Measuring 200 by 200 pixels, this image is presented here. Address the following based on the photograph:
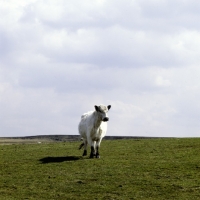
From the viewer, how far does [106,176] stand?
20.0m

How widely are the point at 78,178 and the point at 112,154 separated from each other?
7679 mm

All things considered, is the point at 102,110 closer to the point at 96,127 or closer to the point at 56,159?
the point at 96,127

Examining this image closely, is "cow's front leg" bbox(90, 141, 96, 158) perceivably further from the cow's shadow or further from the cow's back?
the cow's back

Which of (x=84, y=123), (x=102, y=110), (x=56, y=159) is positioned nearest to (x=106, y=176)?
(x=102, y=110)

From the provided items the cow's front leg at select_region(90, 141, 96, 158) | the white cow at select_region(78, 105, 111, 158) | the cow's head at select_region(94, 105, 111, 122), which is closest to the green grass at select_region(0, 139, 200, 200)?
the cow's front leg at select_region(90, 141, 96, 158)

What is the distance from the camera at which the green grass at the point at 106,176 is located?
17547 mm

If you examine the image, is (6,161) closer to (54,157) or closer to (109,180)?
(54,157)

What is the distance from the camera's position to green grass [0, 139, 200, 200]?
57.6ft

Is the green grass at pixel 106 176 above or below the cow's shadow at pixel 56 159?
below

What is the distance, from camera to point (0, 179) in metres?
21.0

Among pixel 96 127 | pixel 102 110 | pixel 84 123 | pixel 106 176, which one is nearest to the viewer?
pixel 106 176

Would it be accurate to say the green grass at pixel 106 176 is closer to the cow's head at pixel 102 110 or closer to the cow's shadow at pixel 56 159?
the cow's shadow at pixel 56 159

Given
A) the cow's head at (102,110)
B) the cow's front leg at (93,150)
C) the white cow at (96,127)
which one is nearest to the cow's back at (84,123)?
the white cow at (96,127)

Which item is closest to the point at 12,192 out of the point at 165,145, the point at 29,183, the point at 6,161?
the point at 29,183
